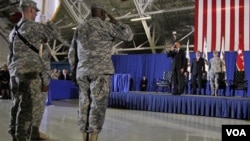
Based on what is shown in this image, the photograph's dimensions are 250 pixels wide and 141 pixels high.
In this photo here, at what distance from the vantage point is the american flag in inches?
346

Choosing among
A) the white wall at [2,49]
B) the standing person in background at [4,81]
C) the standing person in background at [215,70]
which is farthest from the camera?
the white wall at [2,49]

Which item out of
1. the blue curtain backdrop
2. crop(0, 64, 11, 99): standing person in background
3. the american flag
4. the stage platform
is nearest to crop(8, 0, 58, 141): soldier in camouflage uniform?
the stage platform

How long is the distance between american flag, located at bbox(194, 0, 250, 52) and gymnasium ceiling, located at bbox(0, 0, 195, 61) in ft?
6.05

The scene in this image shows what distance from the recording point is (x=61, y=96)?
11672mm

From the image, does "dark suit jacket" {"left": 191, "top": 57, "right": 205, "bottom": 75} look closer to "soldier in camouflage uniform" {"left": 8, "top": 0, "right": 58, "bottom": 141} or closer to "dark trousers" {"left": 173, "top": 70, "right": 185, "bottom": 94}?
"dark trousers" {"left": 173, "top": 70, "right": 185, "bottom": 94}

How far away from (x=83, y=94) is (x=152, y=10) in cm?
1060

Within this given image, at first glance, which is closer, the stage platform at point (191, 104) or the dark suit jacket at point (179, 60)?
the stage platform at point (191, 104)

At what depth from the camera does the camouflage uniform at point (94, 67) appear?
229 centimetres

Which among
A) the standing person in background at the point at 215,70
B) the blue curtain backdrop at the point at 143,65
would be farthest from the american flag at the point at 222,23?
the blue curtain backdrop at the point at 143,65

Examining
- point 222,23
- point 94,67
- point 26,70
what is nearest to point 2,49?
point 222,23

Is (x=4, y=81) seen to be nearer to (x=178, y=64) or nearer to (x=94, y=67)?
(x=178, y=64)

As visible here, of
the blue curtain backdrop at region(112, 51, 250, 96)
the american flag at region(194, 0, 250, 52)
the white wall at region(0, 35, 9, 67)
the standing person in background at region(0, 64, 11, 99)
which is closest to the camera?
the american flag at region(194, 0, 250, 52)

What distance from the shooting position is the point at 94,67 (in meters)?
2.33

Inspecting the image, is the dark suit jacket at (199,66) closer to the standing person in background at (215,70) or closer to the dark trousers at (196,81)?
the dark trousers at (196,81)
